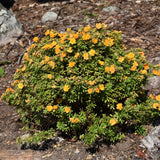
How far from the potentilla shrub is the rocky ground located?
22 centimetres

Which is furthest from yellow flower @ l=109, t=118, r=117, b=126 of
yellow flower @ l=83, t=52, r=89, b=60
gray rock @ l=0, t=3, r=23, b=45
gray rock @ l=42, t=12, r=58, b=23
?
gray rock @ l=42, t=12, r=58, b=23

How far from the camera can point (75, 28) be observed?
205 inches

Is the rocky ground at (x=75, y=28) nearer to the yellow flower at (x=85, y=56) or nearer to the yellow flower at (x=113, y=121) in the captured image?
the yellow flower at (x=113, y=121)

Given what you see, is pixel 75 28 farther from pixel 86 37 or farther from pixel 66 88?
pixel 66 88

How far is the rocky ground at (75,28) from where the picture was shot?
2814mm

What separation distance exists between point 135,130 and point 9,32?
3776 mm

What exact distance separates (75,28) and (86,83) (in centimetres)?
294

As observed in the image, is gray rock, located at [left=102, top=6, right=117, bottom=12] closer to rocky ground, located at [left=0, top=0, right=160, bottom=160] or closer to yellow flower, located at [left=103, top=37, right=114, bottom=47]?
rocky ground, located at [left=0, top=0, right=160, bottom=160]

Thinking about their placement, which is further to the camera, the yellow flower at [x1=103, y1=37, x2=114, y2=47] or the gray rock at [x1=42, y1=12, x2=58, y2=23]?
the gray rock at [x1=42, y1=12, x2=58, y2=23]

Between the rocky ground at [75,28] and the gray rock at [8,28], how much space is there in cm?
15

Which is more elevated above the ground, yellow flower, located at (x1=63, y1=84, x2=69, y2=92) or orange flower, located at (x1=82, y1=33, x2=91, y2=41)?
orange flower, located at (x1=82, y1=33, x2=91, y2=41)

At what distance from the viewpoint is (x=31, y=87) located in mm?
2795

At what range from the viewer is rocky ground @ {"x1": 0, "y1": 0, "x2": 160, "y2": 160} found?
281cm

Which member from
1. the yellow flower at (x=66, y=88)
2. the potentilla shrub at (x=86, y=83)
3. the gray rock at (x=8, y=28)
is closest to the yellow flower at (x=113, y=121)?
the potentilla shrub at (x=86, y=83)
